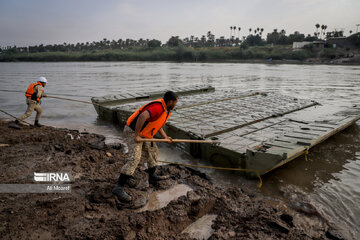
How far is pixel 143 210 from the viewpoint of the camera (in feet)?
13.9

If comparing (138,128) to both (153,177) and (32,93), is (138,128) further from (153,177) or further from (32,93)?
(32,93)

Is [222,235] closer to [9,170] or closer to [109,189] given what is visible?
[109,189]

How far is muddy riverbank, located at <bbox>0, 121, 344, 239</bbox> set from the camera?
3494mm

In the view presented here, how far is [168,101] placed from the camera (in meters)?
4.19

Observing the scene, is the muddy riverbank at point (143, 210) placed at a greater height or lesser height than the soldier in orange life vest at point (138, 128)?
lesser

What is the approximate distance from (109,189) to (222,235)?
6.67 feet

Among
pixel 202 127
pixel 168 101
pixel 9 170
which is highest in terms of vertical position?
pixel 168 101

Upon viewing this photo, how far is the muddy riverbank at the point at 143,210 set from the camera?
349 centimetres

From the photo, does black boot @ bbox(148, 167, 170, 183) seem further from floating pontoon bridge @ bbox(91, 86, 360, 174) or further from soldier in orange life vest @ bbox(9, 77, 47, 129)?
soldier in orange life vest @ bbox(9, 77, 47, 129)

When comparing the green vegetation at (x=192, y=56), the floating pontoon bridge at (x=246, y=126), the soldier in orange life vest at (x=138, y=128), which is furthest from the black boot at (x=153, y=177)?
the green vegetation at (x=192, y=56)

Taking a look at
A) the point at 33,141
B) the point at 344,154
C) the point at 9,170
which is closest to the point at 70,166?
the point at 9,170

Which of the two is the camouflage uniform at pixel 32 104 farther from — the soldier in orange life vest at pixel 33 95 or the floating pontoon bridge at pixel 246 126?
the floating pontoon bridge at pixel 246 126

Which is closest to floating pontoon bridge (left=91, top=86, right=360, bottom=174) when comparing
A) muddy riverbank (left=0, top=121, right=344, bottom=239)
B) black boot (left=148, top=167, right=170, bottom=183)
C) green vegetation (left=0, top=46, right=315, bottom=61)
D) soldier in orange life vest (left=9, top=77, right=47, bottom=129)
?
muddy riverbank (left=0, top=121, right=344, bottom=239)

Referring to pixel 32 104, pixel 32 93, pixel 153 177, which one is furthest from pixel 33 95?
pixel 153 177
